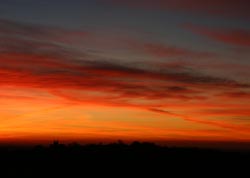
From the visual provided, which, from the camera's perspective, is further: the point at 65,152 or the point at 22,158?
the point at 65,152

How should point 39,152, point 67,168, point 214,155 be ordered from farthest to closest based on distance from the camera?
point 214,155 → point 39,152 → point 67,168

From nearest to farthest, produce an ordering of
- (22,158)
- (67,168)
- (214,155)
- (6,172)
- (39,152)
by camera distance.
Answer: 1. (6,172)
2. (67,168)
3. (22,158)
4. (39,152)
5. (214,155)

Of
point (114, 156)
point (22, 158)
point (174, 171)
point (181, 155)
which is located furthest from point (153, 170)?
point (22, 158)

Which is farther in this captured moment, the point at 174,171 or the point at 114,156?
the point at 114,156

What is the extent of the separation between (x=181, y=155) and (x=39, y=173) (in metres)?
21.2

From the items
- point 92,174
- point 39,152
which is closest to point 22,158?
point 39,152

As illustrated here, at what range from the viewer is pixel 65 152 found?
180ft

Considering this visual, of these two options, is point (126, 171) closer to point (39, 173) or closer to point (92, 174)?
point (92, 174)

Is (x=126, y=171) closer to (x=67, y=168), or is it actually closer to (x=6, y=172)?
(x=67, y=168)

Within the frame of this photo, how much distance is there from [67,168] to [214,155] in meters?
23.3

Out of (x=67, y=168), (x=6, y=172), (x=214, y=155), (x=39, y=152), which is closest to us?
(x=6, y=172)

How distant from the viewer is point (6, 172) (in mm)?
42531

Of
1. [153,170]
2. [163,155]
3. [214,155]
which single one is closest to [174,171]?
[153,170]

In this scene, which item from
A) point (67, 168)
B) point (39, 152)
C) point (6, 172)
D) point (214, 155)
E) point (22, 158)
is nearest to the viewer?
point (6, 172)
